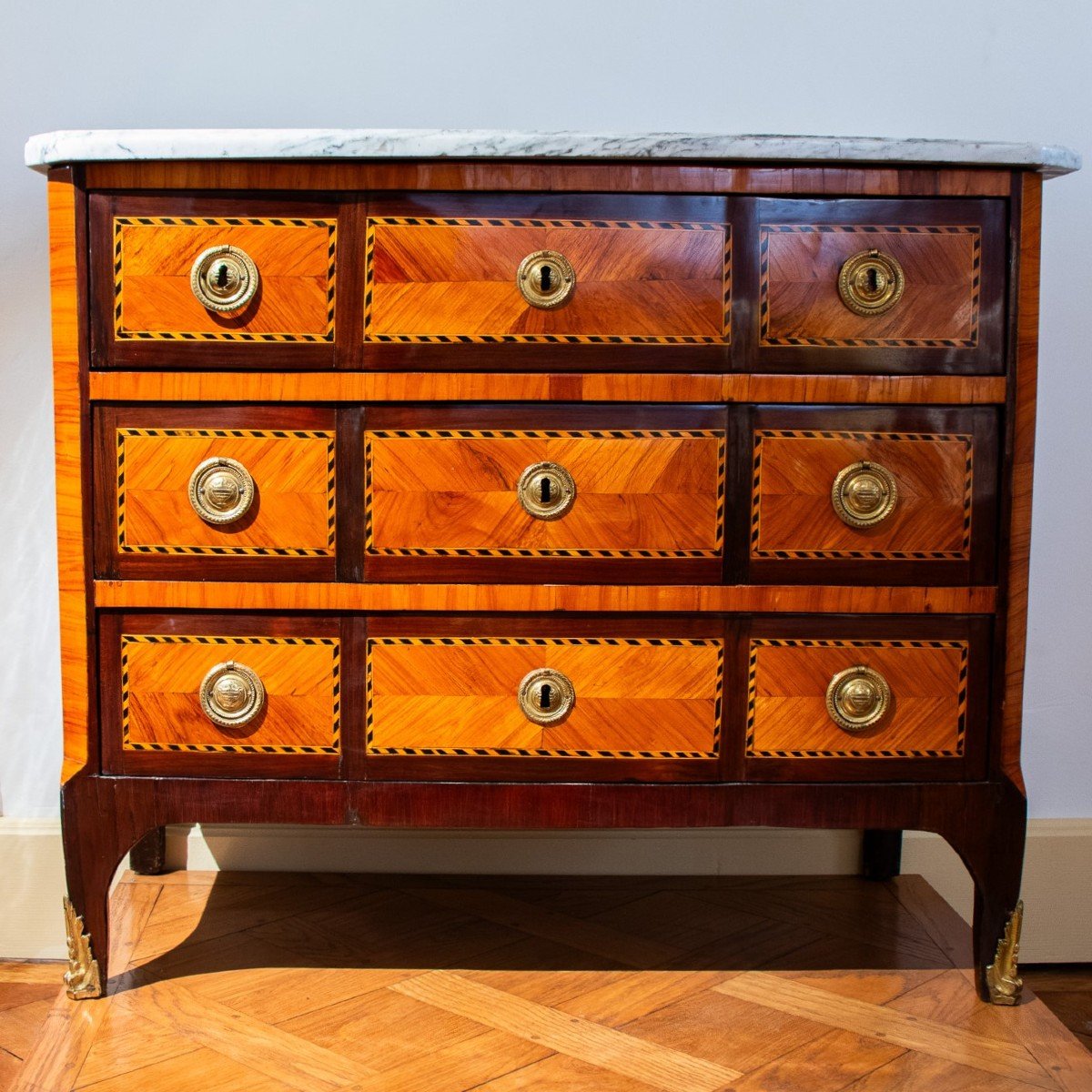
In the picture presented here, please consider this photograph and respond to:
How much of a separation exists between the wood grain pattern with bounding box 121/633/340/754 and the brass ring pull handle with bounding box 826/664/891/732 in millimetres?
537

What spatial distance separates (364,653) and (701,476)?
16.1 inches

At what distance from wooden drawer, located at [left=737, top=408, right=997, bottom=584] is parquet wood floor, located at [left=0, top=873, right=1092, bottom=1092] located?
0.51 meters

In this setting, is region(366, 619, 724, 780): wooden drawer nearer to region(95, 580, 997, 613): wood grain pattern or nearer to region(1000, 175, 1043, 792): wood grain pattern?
region(95, 580, 997, 613): wood grain pattern

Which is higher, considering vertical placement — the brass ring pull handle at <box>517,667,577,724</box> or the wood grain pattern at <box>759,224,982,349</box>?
the wood grain pattern at <box>759,224,982,349</box>

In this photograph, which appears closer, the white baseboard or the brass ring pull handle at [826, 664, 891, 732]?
the brass ring pull handle at [826, 664, 891, 732]

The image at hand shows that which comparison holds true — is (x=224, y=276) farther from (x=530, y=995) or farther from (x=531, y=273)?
(x=530, y=995)

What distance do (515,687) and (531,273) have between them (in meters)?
0.44

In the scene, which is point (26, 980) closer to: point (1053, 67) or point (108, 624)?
point (108, 624)

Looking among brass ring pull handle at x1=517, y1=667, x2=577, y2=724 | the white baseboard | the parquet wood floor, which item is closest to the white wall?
the white baseboard

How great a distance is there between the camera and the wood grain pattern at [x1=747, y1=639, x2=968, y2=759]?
1254mm

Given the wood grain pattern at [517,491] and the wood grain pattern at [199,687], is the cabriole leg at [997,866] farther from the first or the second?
the wood grain pattern at [199,687]

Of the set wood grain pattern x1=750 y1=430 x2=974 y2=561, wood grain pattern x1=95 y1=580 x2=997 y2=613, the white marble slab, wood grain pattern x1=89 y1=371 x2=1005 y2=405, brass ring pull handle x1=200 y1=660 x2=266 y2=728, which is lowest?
brass ring pull handle x1=200 y1=660 x2=266 y2=728

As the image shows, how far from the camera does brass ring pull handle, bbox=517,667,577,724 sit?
1245mm

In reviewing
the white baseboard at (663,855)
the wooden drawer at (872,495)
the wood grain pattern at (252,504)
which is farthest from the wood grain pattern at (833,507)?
the white baseboard at (663,855)
